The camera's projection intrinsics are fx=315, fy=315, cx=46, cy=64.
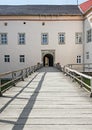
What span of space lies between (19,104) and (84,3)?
46451mm

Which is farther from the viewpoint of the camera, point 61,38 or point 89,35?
point 61,38

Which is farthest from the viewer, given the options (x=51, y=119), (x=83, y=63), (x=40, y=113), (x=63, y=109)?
(x=83, y=63)

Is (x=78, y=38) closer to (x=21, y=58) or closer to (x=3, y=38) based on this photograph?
(x=21, y=58)

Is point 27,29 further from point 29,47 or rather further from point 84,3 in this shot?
point 84,3

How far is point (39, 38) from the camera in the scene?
162 feet

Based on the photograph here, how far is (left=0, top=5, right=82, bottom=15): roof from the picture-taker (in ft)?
162

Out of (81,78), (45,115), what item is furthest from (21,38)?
(45,115)

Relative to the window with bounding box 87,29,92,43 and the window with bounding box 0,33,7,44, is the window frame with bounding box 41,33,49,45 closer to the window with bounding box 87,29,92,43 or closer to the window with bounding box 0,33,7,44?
the window with bounding box 0,33,7,44

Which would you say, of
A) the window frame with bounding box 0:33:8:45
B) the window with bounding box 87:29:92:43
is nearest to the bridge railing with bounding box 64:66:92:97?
the window with bounding box 87:29:92:43

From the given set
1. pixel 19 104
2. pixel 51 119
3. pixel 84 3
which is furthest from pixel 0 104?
pixel 84 3

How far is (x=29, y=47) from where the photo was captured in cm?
4928

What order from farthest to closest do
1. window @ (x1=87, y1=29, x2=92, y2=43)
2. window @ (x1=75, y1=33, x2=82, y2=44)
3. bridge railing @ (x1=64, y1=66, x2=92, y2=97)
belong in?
window @ (x1=75, y1=33, x2=82, y2=44)
window @ (x1=87, y1=29, x2=92, y2=43)
bridge railing @ (x1=64, y1=66, x2=92, y2=97)

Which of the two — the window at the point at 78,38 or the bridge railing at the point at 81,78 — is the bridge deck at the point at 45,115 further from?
the window at the point at 78,38

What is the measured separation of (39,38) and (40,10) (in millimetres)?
5034
